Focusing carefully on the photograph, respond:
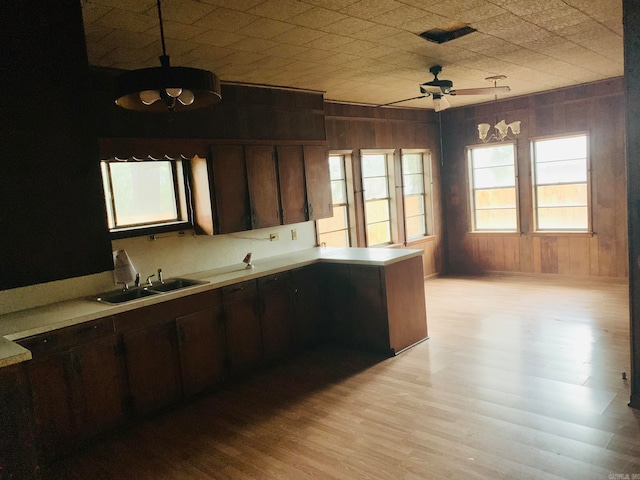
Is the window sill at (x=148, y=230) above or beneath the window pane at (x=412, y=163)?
beneath

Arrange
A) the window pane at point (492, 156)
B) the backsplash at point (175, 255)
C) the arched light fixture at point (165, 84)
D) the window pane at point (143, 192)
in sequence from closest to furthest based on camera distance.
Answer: the arched light fixture at point (165, 84) < the backsplash at point (175, 255) < the window pane at point (143, 192) < the window pane at point (492, 156)

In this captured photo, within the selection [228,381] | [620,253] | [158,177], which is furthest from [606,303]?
[158,177]

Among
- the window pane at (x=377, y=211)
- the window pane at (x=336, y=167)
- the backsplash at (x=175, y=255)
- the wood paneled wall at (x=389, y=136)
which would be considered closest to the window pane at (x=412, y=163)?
the wood paneled wall at (x=389, y=136)

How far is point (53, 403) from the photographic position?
299cm

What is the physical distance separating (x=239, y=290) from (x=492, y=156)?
16.7ft

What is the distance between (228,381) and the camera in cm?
401

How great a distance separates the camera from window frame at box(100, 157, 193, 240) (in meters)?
3.88

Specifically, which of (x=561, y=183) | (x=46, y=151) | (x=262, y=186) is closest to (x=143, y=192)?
(x=262, y=186)

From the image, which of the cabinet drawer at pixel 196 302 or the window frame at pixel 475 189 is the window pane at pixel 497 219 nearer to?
the window frame at pixel 475 189

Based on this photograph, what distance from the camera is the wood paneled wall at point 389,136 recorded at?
607 cm

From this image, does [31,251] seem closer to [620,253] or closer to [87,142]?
[87,142]

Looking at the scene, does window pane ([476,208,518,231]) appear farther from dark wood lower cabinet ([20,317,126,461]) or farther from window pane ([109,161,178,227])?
dark wood lower cabinet ([20,317,126,461])

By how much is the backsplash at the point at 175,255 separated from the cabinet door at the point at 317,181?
0.31m

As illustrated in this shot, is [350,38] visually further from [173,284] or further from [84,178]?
[173,284]
